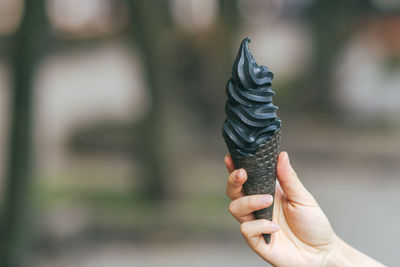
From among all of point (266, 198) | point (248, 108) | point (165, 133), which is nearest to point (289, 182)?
point (266, 198)

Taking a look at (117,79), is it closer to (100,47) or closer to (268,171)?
(100,47)

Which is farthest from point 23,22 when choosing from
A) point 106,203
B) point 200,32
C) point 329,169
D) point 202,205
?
point 200,32

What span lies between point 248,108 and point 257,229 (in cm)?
53

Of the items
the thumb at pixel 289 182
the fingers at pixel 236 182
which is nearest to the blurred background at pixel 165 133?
the fingers at pixel 236 182

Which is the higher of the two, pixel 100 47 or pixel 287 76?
pixel 100 47

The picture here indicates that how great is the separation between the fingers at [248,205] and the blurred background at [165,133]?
2.95m

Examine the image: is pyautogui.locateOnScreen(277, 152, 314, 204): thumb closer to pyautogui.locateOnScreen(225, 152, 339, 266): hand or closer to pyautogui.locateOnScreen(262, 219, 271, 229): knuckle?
pyautogui.locateOnScreen(225, 152, 339, 266): hand

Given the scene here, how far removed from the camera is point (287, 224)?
218 centimetres

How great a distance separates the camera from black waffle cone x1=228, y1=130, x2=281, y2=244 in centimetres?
193

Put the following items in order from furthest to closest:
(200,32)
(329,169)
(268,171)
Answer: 1. (200,32)
2. (329,169)
3. (268,171)

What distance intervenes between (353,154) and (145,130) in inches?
157

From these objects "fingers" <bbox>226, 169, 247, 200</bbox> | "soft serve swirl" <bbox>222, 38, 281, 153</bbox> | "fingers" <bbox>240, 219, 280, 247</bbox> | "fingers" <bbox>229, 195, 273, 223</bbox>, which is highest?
"soft serve swirl" <bbox>222, 38, 281, 153</bbox>

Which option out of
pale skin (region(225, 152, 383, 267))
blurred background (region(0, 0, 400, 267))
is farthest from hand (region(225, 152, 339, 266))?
blurred background (region(0, 0, 400, 267))

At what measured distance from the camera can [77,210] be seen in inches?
236
